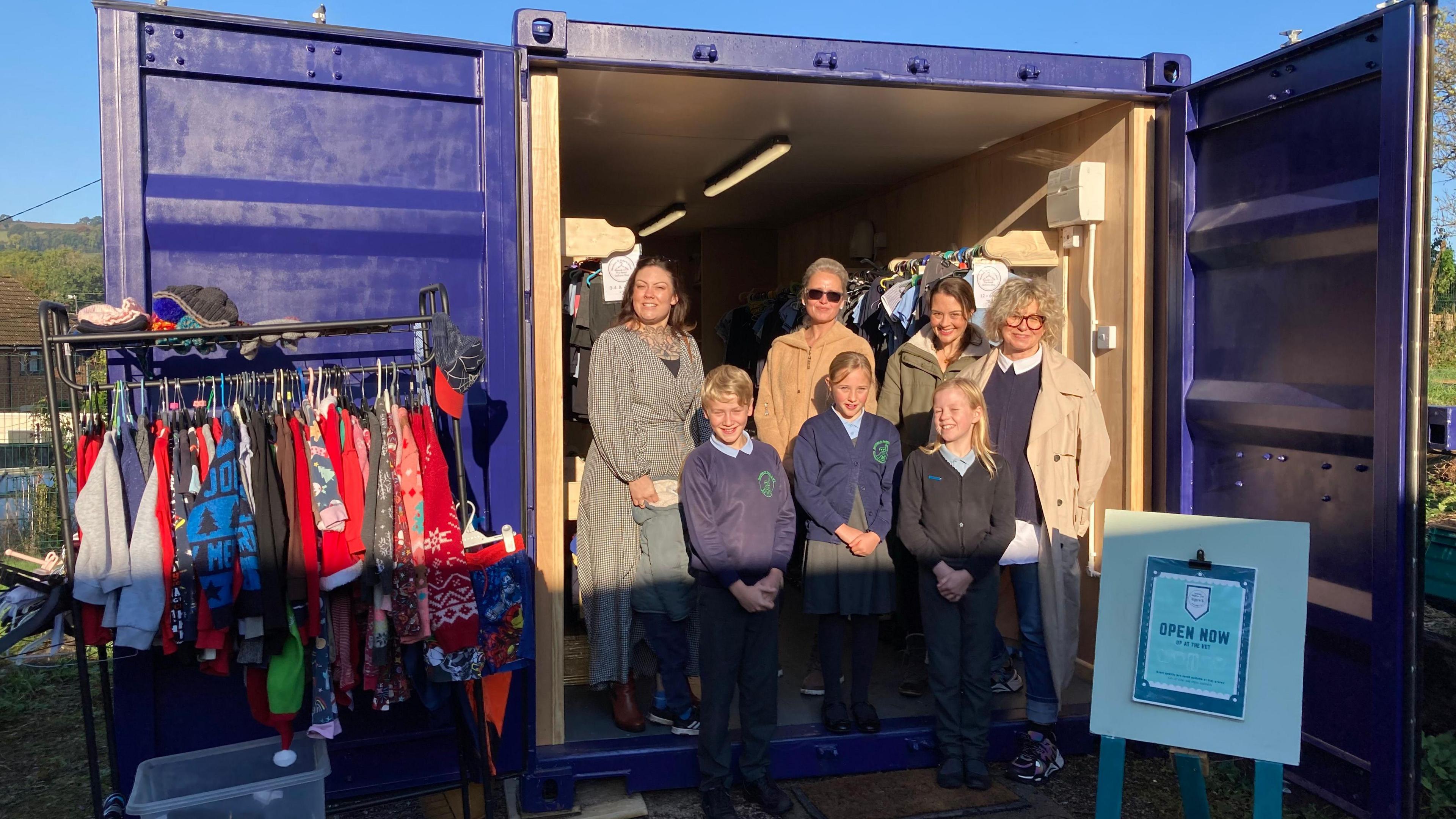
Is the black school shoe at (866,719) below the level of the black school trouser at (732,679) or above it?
below

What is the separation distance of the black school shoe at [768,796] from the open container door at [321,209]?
84 centimetres

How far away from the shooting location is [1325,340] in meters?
3.22

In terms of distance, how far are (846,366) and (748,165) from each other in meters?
2.45

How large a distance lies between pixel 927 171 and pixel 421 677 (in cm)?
435

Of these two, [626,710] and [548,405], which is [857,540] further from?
[548,405]

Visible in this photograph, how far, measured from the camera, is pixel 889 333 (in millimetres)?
4945

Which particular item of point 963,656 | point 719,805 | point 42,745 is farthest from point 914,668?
point 42,745

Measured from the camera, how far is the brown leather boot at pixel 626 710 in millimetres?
3783

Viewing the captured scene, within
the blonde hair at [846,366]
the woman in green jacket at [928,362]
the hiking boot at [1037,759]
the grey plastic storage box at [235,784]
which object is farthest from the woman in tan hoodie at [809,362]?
the grey plastic storage box at [235,784]

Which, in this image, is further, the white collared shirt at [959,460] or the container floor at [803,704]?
the container floor at [803,704]

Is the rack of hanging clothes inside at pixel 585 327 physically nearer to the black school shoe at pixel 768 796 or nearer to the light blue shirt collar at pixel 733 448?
the light blue shirt collar at pixel 733 448

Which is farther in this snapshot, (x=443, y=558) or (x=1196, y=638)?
(x=443, y=558)

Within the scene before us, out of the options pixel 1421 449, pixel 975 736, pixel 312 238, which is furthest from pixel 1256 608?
pixel 312 238

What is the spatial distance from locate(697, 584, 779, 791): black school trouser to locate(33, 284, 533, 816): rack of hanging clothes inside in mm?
617
